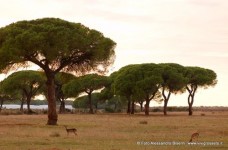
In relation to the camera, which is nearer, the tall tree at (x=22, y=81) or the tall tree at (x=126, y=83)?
the tall tree at (x=126, y=83)

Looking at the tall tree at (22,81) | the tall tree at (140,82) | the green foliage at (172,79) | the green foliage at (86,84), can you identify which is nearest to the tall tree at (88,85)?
the green foliage at (86,84)

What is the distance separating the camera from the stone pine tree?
5175 cm

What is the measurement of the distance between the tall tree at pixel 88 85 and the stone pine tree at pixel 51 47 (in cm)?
6933

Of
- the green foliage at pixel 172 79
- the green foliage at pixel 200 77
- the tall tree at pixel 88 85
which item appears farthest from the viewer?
the tall tree at pixel 88 85

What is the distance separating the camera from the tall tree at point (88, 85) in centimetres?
12875

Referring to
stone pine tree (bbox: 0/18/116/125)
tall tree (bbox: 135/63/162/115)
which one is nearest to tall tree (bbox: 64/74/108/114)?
tall tree (bbox: 135/63/162/115)

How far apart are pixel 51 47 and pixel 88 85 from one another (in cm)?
7694

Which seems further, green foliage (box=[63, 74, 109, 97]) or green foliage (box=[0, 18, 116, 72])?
green foliage (box=[63, 74, 109, 97])

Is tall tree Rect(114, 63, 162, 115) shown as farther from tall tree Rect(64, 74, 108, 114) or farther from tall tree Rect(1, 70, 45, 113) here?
tall tree Rect(1, 70, 45, 113)

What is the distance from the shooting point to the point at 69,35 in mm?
53219

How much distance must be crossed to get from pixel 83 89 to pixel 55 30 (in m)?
78.8

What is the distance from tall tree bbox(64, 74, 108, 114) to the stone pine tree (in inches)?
2729

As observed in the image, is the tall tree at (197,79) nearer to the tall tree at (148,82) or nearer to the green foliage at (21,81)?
the tall tree at (148,82)

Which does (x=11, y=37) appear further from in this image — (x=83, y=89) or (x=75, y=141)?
(x=83, y=89)
